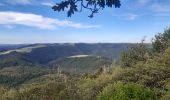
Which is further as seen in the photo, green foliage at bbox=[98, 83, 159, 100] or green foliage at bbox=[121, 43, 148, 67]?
green foliage at bbox=[121, 43, 148, 67]

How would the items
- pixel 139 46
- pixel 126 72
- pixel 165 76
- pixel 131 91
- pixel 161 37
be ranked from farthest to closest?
pixel 161 37
pixel 139 46
pixel 126 72
pixel 165 76
pixel 131 91

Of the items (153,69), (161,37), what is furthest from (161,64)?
(161,37)

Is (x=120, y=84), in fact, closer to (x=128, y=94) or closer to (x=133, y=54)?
(x=128, y=94)

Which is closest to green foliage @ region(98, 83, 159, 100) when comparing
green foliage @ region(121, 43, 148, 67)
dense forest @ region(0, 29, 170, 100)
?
dense forest @ region(0, 29, 170, 100)

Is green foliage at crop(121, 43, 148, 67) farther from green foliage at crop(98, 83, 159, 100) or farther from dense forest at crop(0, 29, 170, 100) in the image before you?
green foliage at crop(98, 83, 159, 100)

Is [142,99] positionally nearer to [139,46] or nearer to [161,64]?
[161,64]

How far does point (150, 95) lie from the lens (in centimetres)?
2500

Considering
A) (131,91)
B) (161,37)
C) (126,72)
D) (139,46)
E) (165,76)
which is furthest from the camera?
(161,37)

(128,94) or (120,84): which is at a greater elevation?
(120,84)

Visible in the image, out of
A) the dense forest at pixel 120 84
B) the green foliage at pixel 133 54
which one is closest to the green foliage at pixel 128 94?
the dense forest at pixel 120 84

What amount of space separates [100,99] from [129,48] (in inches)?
1905

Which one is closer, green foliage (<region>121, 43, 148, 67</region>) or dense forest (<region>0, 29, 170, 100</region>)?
dense forest (<region>0, 29, 170, 100</region>)

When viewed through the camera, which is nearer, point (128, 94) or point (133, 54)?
point (128, 94)

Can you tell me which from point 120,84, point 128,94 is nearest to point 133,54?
point 120,84
